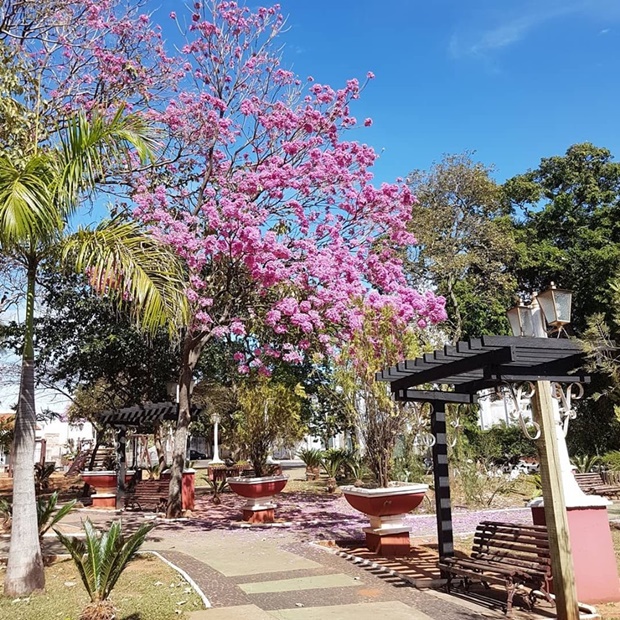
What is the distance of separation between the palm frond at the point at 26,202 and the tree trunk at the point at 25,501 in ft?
3.51

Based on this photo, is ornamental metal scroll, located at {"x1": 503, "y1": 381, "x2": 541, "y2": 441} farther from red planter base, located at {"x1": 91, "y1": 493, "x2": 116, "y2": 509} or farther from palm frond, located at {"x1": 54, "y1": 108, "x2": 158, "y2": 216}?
red planter base, located at {"x1": 91, "y1": 493, "x2": 116, "y2": 509}

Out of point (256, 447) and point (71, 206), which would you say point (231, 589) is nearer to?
point (71, 206)

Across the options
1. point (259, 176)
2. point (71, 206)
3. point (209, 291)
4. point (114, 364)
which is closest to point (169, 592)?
point (71, 206)

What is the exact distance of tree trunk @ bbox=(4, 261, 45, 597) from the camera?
6270mm

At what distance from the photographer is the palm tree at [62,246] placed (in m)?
6.01

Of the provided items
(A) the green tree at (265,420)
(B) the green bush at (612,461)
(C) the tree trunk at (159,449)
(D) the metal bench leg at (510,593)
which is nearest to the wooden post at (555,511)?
(D) the metal bench leg at (510,593)

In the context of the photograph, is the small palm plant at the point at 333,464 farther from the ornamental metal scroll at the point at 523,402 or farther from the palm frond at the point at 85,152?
the palm frond at the point at 85,152

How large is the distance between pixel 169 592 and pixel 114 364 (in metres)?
12.4

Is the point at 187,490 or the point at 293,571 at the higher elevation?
the point at 187,490

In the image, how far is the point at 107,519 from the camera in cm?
1234

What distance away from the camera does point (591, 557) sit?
18.3ft

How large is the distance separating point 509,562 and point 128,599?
381 cm

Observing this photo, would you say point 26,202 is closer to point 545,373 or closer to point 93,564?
point 93,564

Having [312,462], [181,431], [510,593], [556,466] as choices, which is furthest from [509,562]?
[312,462]
